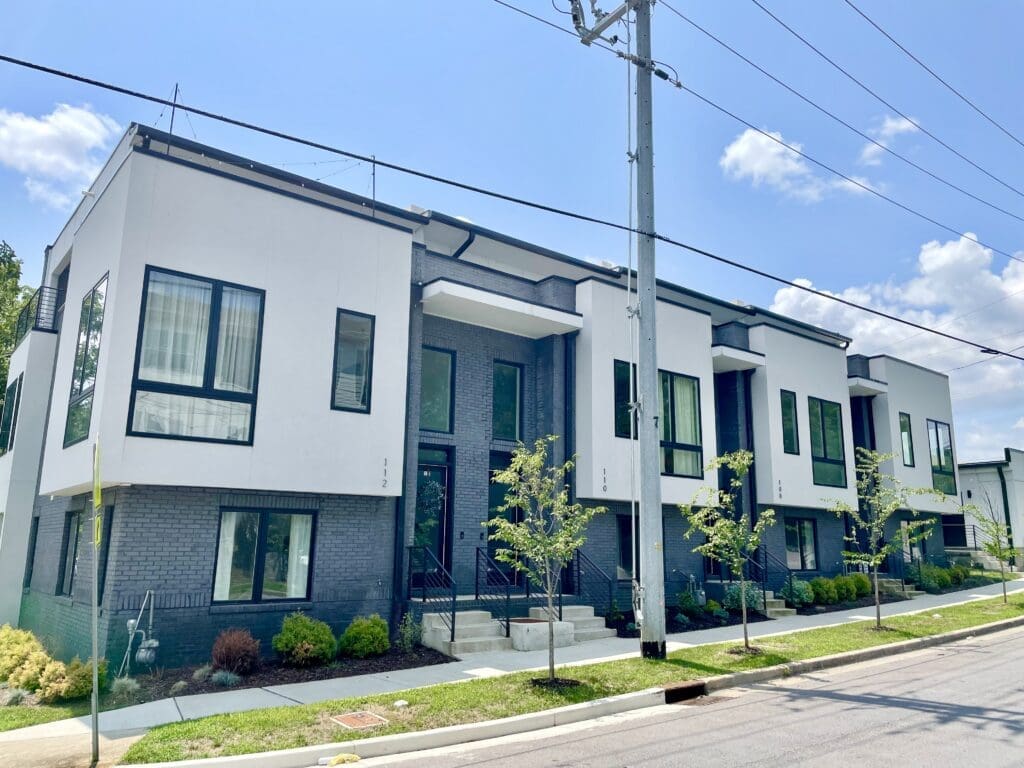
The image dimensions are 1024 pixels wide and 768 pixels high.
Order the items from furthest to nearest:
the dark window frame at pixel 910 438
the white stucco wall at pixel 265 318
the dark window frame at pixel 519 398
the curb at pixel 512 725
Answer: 1. the dark window frame at pixel 910 438
2. the dark window frame at pixel 519 398
3. the white stucco wall at pixel 265 318
4. the curb at pixel 512 725

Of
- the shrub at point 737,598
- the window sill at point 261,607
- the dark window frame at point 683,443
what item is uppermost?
→ the dark window frame at point 683,443

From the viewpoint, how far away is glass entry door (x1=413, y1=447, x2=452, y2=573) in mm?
14078

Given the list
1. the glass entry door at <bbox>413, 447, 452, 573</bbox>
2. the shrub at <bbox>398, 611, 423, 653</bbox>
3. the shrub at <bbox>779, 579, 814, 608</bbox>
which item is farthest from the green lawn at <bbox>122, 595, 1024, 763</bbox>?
the shrub at <bbox>779, 579, 814, 608</bbox>

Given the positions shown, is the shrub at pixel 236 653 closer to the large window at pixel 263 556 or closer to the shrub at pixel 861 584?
the large window at pixel 263 556

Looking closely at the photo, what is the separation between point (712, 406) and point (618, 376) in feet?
10.3

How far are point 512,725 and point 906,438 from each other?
838 inches

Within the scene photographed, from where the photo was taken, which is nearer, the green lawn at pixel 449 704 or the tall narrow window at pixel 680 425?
the green lawn at pixel 449 704

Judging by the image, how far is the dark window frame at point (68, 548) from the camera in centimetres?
1286

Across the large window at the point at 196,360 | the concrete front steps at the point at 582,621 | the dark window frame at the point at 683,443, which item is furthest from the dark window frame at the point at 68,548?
the dark window frame at the point at 683,443

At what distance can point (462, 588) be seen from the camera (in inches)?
563

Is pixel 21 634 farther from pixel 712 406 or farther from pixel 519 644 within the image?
pixel 712 406

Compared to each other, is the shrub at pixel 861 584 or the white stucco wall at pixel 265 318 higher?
the white stucco wall at pixel 265 318

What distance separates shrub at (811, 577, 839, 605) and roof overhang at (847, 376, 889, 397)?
23.2 feet

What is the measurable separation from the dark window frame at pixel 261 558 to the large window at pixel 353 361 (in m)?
1.88
